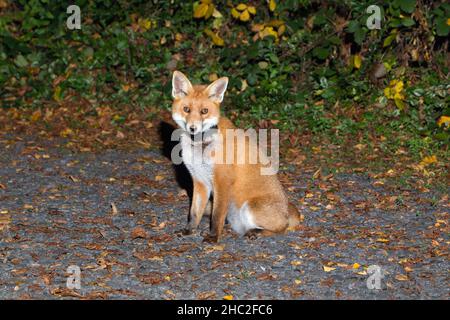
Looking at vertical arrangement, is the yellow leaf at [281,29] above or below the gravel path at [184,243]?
above

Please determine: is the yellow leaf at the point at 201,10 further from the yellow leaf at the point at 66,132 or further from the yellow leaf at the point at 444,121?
the yellow leaf at the point at 444,121

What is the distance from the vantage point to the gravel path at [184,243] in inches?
209

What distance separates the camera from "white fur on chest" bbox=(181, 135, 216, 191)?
640 cm

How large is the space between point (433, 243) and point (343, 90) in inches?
168

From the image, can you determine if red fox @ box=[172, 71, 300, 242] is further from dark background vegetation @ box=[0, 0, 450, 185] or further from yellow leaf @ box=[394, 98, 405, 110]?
yellow leaf @ box=[394, 98, 405, 110]

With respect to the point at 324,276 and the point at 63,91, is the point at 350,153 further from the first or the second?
the point at 63,91

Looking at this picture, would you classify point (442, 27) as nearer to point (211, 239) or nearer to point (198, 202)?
point (198, 202)

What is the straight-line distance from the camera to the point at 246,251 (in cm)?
610

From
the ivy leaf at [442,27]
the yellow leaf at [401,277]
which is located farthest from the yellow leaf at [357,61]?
the yellow leaf at [401,277]

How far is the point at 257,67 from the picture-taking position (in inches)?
412

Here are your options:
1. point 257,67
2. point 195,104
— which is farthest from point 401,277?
point 257,67

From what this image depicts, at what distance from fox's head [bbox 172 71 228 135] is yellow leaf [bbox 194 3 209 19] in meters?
4.35

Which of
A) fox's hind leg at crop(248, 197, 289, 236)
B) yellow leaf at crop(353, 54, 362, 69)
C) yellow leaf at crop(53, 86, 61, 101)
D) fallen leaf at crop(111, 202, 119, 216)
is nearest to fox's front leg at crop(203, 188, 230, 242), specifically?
fox's hind leg at crop(248, 197, 289, 236)

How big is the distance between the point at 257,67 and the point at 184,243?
4701 mm
